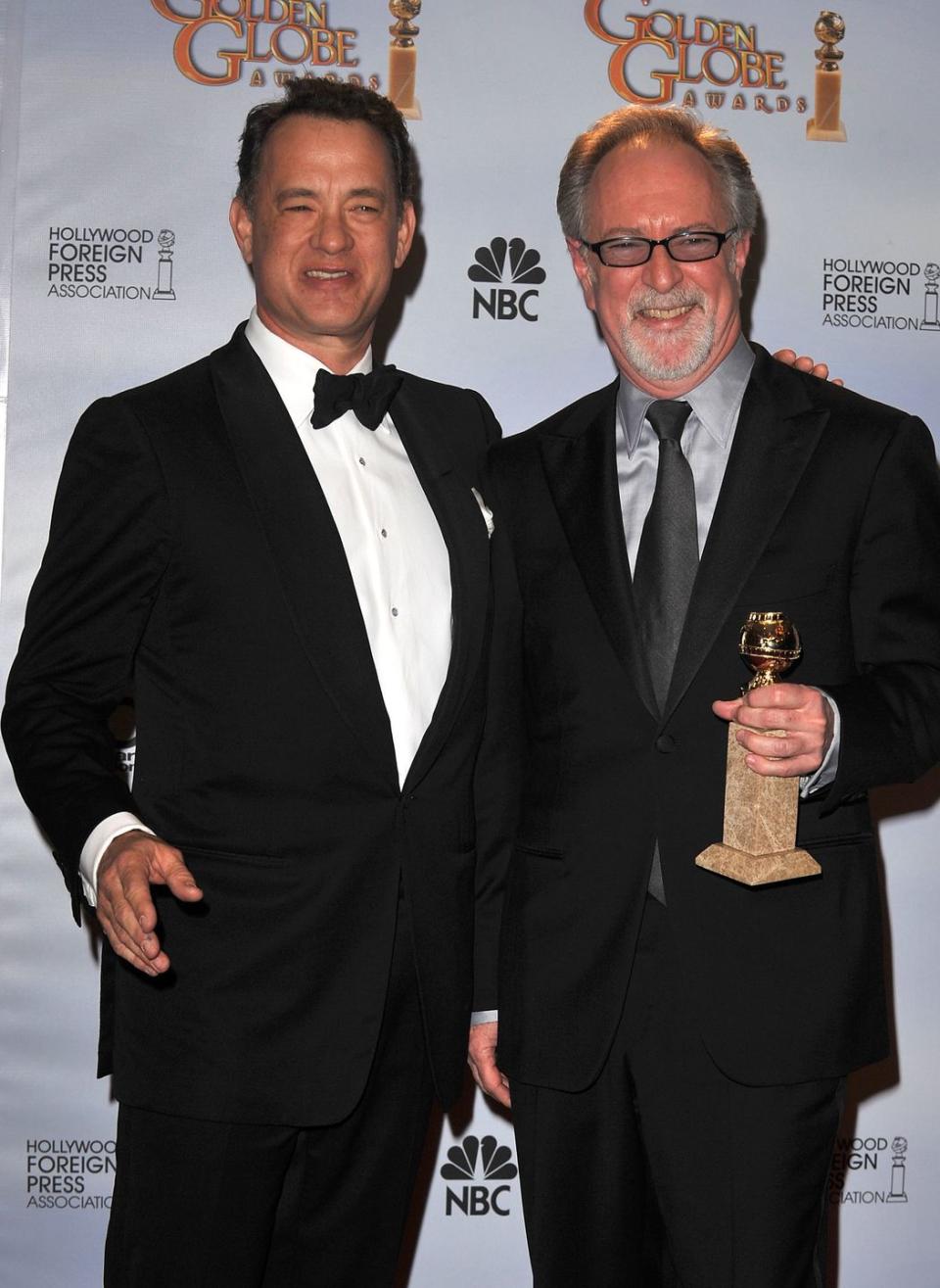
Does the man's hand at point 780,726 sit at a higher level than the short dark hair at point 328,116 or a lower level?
lower

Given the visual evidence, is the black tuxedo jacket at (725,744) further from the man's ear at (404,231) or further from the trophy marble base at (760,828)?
the man's ear at (404,231)

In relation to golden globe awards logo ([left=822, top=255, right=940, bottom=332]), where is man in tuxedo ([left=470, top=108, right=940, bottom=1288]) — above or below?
below

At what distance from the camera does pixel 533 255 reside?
3.04 m

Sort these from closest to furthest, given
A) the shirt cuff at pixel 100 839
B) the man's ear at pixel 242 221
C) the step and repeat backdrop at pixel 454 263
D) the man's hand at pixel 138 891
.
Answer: the man's hand at pixel 138 891 < the shirt cuff at pixel 100 839 < the man's ear at pixel 242 221 < the step and repeat backdrop at pixel 454 263

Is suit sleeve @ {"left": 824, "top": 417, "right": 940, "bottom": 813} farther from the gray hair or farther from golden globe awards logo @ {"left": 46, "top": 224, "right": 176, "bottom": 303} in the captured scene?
golden globe awards logo @ {"left": 46, "top": 224, "right": 176, "bottom": 303}

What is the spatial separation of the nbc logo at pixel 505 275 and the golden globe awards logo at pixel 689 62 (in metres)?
0.42

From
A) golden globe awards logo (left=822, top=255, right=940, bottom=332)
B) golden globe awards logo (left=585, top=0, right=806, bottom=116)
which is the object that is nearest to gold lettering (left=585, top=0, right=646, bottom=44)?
golden globe awards logo (left=585, top=0, right=806, bottom=116)

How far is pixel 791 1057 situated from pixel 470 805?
0.60m

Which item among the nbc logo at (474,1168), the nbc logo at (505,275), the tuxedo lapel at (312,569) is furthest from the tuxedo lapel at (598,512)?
the nbc logo at (474,1168)

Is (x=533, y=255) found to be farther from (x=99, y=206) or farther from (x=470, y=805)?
(x=470, y=805)

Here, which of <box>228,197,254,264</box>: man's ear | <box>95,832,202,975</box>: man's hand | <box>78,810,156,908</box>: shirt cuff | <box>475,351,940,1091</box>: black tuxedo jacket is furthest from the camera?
<box>228,197,254,264</box>: man's ear

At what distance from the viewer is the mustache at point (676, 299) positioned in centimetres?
211

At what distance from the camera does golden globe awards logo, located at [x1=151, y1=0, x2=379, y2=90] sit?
116 inches

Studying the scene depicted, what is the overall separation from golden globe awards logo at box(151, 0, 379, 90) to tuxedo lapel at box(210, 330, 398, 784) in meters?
1.25
